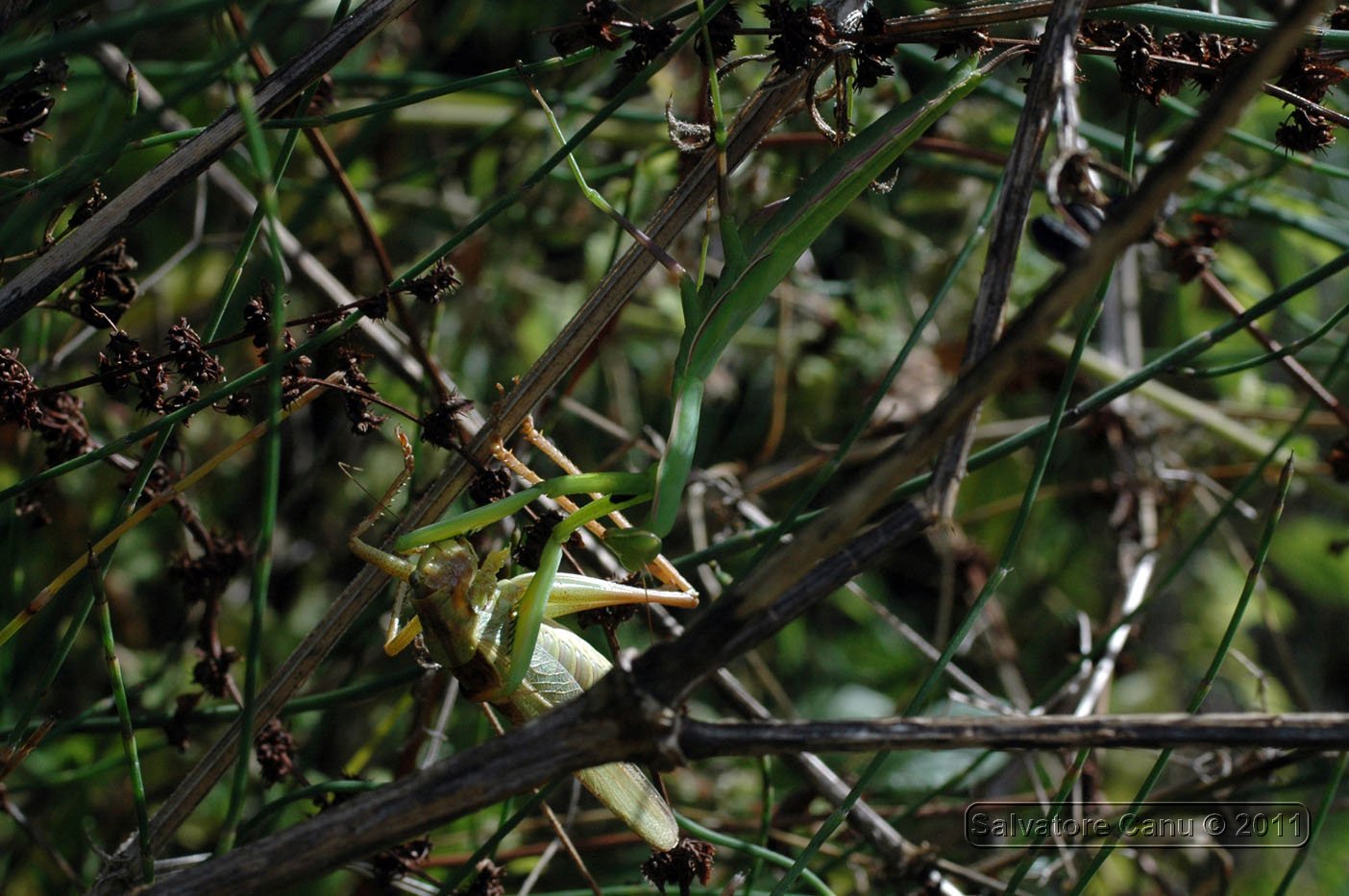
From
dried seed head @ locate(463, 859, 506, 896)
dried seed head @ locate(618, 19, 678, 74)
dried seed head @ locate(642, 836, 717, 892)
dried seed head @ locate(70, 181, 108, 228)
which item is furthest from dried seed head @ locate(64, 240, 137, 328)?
dried seed head @ locate(642, 836, 717, 892)

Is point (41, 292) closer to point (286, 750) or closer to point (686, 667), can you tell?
point (286, 750)

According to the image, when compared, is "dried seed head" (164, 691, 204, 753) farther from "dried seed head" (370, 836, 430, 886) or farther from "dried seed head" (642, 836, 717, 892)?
"dried seed head" (642, 836, 717, 892)

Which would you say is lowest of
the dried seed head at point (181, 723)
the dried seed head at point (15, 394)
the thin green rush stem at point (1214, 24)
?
the dried seed head at point (181, 723)

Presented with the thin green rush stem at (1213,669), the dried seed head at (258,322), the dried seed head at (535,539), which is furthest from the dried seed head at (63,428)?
the thin green rush stem at (1213,669)

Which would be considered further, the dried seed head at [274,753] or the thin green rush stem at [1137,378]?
the dried seed head at [274,753]

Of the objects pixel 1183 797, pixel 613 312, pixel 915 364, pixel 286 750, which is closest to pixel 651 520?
pixel 613 312

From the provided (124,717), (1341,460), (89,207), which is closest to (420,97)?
(89,207)

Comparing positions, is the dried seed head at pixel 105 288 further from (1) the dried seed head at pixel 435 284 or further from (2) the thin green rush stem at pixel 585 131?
(1) the dried seed head at pixel 435 284

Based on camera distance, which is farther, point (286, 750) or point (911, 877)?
point (911, 877)

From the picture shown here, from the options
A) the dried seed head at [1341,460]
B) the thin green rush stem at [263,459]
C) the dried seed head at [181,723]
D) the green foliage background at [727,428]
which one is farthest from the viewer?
the green foliage background at [727,428]

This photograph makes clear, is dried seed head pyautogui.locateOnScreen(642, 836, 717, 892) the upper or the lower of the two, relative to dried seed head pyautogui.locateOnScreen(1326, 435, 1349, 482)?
lower

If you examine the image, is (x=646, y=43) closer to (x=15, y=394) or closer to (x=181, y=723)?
(x=15, y=394)
